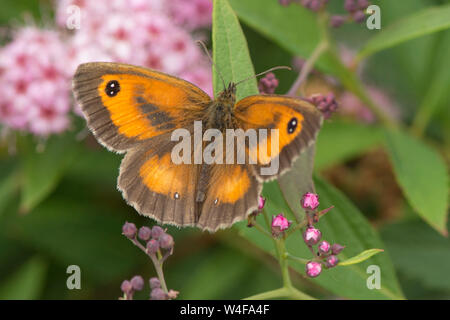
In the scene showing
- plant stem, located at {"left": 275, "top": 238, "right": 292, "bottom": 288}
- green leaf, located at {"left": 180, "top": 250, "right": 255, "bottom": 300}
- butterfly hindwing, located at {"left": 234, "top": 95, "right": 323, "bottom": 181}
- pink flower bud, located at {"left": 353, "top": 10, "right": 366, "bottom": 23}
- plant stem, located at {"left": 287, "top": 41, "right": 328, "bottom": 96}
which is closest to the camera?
butterfly hindwing, located at {"left": 234, "top": 95, "right": 323, "bottom": 181}

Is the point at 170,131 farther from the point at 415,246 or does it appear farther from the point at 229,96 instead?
the point at 415,246

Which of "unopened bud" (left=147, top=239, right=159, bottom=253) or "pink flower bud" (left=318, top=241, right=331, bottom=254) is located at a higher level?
"unopened bud" (left=147, top=239, right=159, bottom=253)

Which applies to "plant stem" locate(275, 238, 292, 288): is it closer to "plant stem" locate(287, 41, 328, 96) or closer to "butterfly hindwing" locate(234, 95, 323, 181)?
"butterfly hindwing" locate(234, 95, 323, 181)

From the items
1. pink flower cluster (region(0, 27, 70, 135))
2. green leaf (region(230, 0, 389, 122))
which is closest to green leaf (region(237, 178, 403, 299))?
green leaf (region(230, 0, 389, 122))

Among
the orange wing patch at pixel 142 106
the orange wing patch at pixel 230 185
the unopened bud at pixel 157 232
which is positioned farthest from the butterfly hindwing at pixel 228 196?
the orange wing patch at pixel 142 106

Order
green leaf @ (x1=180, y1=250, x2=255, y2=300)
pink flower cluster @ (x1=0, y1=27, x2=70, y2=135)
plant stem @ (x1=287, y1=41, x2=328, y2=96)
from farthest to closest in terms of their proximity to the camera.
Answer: green leaf @ (x1=180, y1=250, x2=255, y2=300)
pink flower cluster @ (x1=0, y1=27, x2=70, y2=135)
plant stem @ (x1=287, y1=41, x2=328, y2=96)

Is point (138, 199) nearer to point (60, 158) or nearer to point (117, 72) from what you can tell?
point (117, 72)

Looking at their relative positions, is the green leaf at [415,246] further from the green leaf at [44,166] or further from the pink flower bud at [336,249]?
the green leaf at [44,166]
